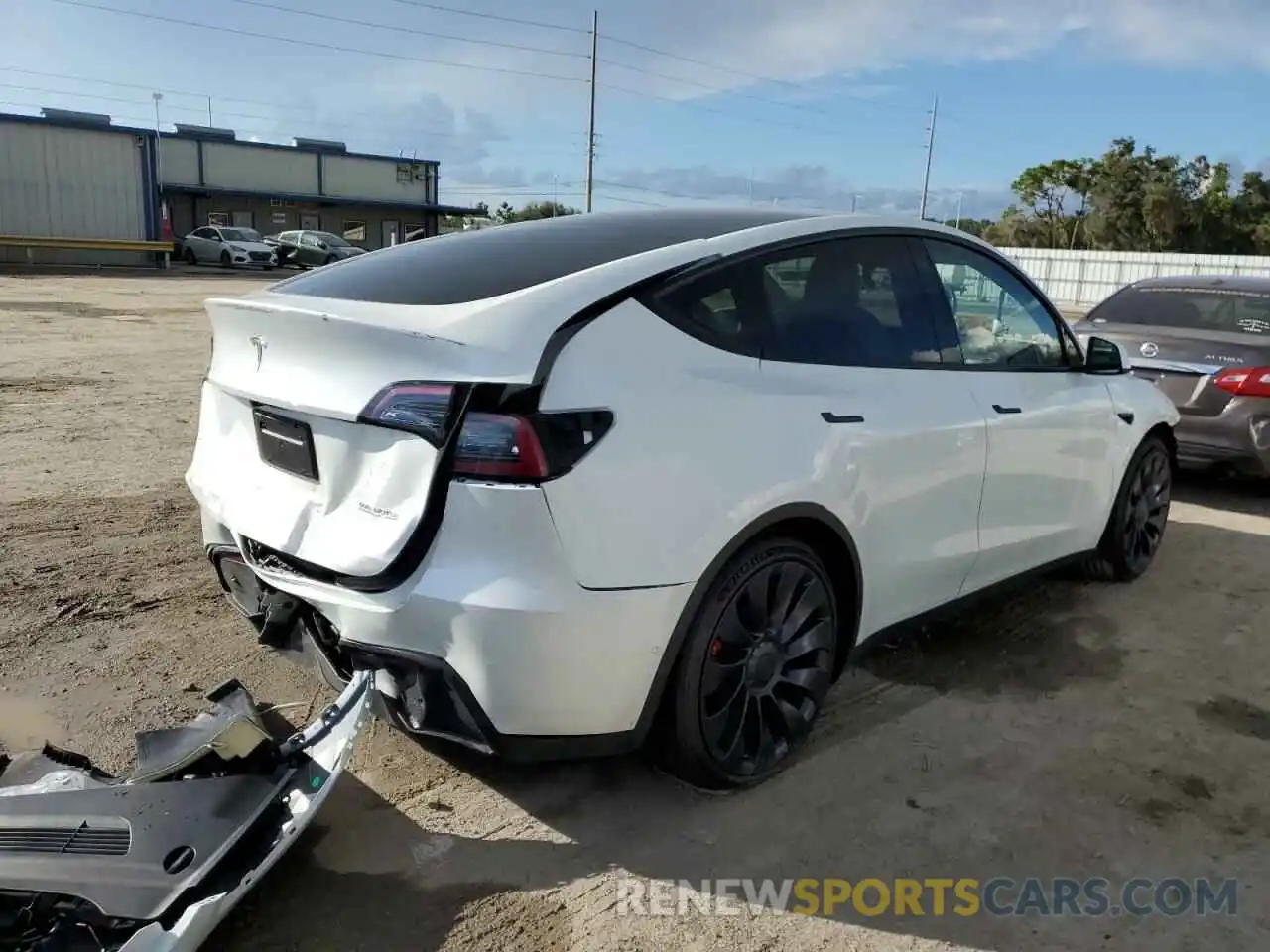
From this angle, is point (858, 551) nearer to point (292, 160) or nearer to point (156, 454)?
point (156, 454)

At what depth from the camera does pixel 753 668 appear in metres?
2.98

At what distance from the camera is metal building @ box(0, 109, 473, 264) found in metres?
34.3

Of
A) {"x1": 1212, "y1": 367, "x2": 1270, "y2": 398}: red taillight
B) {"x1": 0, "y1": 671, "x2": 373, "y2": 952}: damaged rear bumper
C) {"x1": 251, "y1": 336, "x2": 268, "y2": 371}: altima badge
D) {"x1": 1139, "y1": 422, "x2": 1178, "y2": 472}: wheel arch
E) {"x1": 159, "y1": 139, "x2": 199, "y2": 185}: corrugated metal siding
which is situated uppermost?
{"x1": 159, "y1": 139, "x2": 199, "y2": 185}: corrugated metal siding

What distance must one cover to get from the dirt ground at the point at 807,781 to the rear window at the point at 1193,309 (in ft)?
7.95

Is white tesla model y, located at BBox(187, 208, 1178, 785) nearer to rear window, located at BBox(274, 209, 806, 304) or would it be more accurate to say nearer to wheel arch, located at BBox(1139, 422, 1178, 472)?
rear window, located at BBox(274, 209, 806, 304)

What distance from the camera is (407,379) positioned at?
252cm

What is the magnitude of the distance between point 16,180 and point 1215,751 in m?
39.5

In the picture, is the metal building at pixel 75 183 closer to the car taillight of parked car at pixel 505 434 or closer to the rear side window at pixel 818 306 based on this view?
the rear side window at pixel 818 306

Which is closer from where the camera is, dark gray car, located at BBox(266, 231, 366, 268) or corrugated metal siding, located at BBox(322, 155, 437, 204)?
dark gray car, located at BBox(266, 231, 366, 268)

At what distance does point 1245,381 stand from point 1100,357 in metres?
2.60

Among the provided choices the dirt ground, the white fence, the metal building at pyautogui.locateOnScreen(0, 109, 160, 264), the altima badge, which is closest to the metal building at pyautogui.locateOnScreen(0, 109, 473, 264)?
the metal building at pyautogui.locateOnScreen(0, 109, 160, 264)

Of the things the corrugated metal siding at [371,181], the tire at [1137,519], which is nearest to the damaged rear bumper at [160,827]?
the tire at [1137,519]

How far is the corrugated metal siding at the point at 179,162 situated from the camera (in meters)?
→ 42.5

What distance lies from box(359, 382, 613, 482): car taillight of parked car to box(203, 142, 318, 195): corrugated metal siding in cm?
4634
